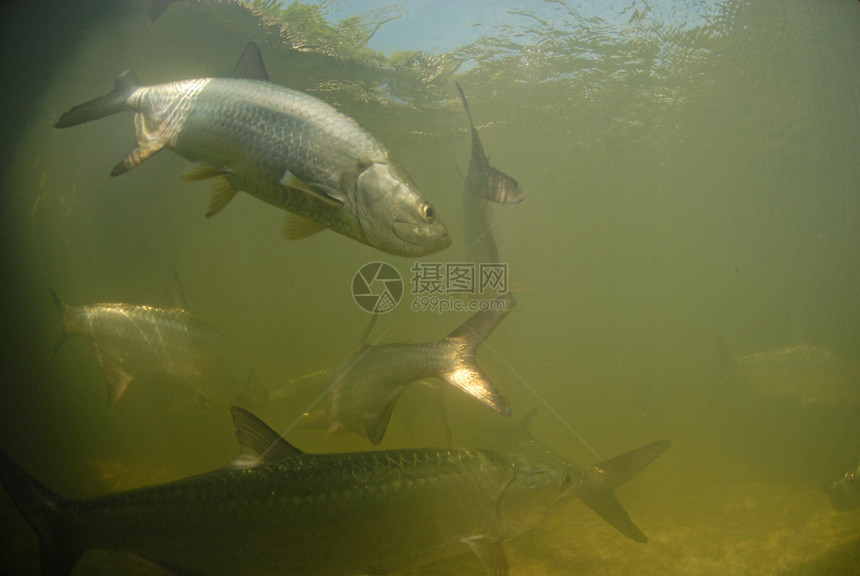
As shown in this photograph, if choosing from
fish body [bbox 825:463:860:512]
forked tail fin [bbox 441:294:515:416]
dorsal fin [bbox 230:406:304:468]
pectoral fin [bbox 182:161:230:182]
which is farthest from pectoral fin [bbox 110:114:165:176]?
fish body [bbox 825:463:860:512]

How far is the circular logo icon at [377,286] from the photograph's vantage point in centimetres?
329

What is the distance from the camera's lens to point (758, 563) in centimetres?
529

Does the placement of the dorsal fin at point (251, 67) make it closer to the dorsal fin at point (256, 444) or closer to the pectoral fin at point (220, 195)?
the pectoral fin at point (220, 195)

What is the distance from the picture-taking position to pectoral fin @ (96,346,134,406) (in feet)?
13.1

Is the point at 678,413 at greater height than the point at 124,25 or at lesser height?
lesser

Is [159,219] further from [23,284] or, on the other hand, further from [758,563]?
[758,563]

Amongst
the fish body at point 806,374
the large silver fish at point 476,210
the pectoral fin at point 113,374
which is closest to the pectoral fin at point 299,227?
the large silver fish at point 476,210

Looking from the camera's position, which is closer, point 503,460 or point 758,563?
point 503,460

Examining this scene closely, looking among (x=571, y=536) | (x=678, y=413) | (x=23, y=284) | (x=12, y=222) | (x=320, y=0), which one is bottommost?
(x=678, y=413)

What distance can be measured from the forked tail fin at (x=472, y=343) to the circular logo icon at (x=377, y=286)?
2.54ft

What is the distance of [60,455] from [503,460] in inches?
258

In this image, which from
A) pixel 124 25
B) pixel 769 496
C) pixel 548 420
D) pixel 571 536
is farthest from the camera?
pixel 548 420

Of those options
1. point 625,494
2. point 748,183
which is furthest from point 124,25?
point 748,183

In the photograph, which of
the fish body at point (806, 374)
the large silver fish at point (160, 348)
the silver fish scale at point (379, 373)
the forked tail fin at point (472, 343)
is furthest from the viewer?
the fish body at point (806, 374)
